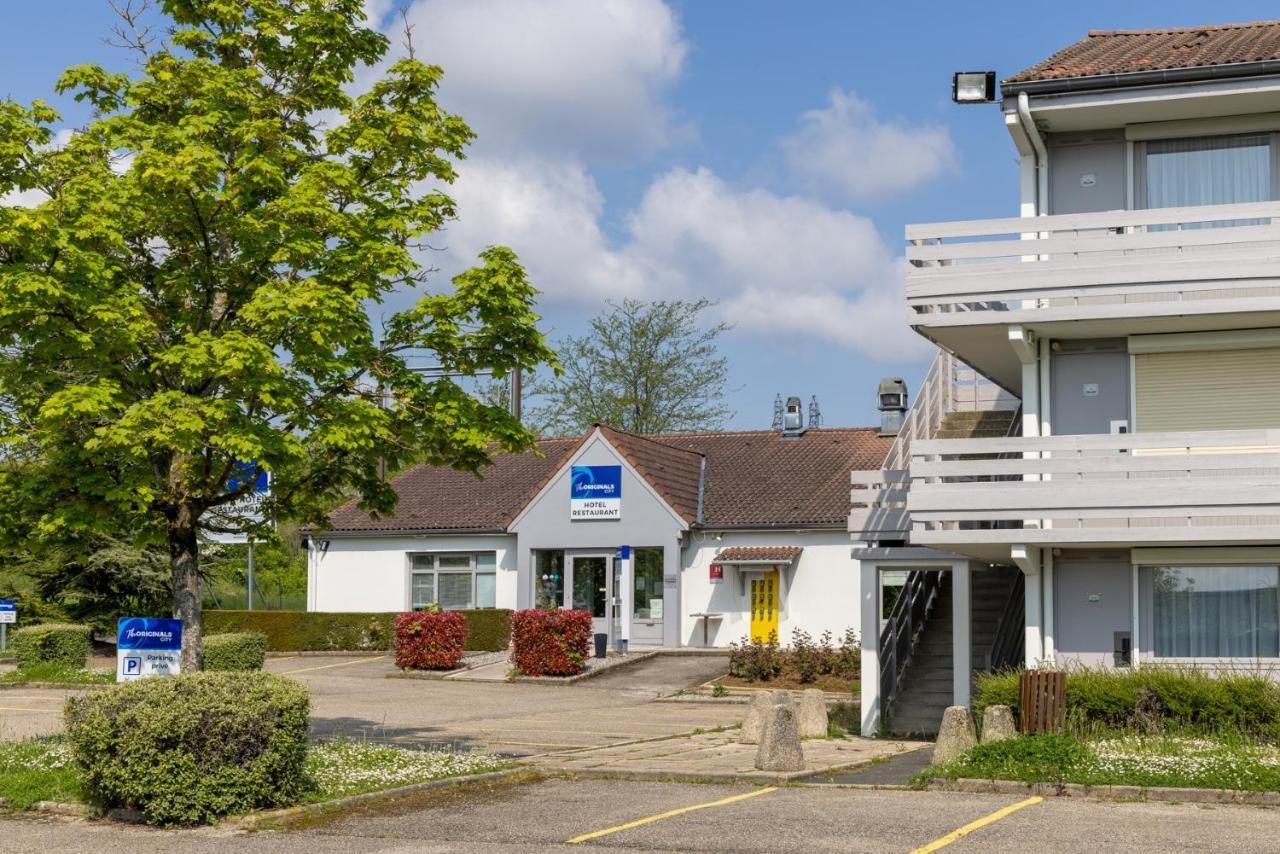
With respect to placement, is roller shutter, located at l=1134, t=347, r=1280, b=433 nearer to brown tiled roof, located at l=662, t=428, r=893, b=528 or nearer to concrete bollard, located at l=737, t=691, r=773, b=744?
concrete bollard, located at l=737, t=691, r=773, b=744

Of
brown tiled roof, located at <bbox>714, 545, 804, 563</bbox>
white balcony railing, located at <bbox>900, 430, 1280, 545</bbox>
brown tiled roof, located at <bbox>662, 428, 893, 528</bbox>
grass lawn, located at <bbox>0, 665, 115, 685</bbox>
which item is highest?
brown tiled roof, located at <bbox>662, 428, 893, 528</bbox>

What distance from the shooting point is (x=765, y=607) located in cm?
3556

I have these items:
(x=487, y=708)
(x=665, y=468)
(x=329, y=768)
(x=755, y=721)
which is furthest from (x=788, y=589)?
(x=329, y=768)

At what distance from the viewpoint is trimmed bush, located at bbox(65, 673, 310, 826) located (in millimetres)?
12617

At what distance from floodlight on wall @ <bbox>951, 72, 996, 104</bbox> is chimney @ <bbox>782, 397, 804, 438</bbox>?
73.3ft

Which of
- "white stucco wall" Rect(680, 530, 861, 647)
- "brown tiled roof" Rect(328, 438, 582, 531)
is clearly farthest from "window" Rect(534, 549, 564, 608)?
"white stucco wall" Rect(680, 530, 861, 647)

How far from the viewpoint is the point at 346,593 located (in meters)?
40.6

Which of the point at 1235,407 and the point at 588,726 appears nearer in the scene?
the point at 1235,407

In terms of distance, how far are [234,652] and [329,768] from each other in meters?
15.8

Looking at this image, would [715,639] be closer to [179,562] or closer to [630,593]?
[630,593]

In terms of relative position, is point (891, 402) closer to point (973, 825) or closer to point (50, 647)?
point (50, 647)

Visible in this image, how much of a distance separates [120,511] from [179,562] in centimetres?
101

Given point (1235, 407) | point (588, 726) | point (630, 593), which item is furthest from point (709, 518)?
point (1235, 407)

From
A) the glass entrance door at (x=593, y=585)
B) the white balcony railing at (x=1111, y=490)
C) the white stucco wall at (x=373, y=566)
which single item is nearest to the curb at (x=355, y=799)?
the white balcony railing at (x=1111, y=490)
